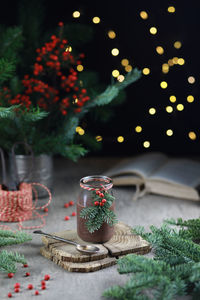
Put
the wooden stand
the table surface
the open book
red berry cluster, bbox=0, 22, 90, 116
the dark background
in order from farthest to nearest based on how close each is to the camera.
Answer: the dark background → the open book → red berry cluster, bbox=0, 22, 90, 116 → the wooden stand → the table surface

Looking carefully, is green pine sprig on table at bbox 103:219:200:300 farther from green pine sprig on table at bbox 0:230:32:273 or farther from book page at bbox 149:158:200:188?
book page at bbox 149:158:200:188

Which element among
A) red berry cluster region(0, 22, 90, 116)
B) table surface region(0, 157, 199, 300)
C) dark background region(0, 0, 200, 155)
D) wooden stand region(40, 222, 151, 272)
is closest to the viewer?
table surface region(0, 157, 199, 300)

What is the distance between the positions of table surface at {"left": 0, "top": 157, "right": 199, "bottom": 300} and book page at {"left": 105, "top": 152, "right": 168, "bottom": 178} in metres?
0.08

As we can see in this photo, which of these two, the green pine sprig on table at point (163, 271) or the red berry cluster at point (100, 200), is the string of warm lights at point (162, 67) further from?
the green pine sprig on table at point (163, 271)

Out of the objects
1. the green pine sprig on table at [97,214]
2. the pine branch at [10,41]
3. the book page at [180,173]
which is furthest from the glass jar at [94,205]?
the pine branch at [10,41]

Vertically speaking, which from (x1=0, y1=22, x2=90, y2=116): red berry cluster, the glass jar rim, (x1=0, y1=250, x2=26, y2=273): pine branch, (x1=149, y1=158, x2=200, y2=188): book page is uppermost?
(x1=0, y1=22, x2=90, y2=116): red berry cluster

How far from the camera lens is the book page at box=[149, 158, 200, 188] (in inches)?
72.3

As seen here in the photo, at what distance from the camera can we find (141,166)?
1946 millimetres

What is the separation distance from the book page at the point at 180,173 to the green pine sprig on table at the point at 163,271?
1.83ft

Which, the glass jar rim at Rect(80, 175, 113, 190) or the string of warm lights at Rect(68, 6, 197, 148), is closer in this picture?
the glass jar rim at Rect(80, 175, 113, 190)

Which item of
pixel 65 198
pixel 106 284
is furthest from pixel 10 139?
pixel 106 284

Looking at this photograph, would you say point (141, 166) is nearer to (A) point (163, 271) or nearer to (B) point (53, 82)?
(B) point (53, 82)

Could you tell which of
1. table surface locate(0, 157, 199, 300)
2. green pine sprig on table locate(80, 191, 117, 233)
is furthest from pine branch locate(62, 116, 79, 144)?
green pine sprig on table locate(80, 191, 117, 233)

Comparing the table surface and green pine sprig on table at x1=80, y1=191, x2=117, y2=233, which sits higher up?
green pine sprig on table at x1=80, y1=191, x2=117, y2=233
